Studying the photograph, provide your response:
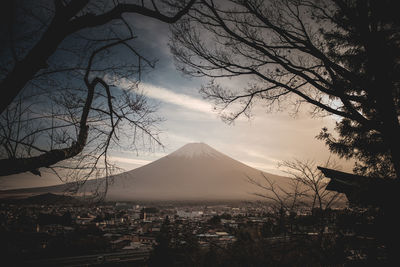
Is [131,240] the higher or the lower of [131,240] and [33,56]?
the lower

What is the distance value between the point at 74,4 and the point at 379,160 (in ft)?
23.5

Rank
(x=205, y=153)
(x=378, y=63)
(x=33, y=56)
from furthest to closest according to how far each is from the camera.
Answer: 1. (x=205, y=153)
2. (x=378, y=63)
3. (x=33, y=56)

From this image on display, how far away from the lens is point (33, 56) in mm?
1636

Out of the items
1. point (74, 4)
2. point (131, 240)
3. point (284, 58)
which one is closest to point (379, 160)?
point (284, 58)

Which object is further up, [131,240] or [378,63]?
[378,63]

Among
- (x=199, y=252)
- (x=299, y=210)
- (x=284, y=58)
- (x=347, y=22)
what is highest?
(x=347, y=22)

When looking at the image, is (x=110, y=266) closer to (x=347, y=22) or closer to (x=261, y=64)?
(x=261, y=64)

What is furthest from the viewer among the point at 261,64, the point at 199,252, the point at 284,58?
the point at 199,252

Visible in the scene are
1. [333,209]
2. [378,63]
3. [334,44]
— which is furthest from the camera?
[334,44]

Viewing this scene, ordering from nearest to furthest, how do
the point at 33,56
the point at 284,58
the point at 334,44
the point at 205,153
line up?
the point at 33,56
the point at 284,58
the point at 334,44
the point at 205,153

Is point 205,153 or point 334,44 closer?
point 334,44

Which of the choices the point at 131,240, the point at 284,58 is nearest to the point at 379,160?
the point at 284,58

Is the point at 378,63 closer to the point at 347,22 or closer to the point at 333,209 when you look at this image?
the point at 347,22

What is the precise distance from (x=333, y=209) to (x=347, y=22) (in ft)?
12.8
